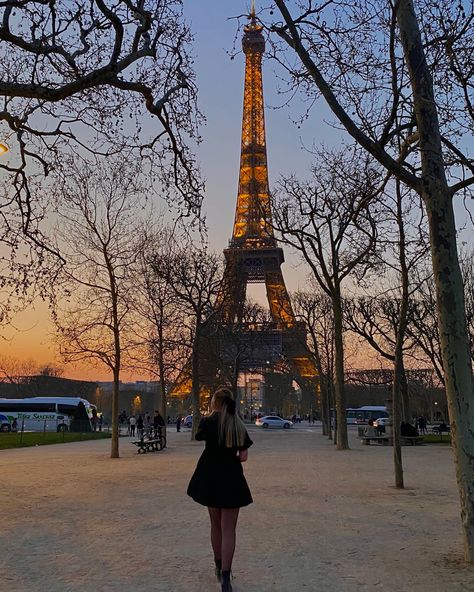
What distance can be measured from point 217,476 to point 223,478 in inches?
2.2

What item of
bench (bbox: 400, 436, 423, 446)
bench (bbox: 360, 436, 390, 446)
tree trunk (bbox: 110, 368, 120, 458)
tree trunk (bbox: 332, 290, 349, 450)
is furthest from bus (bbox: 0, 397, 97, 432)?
tree trunk (bbox: 332, 290, 349, 450)

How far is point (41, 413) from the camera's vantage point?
54781 mm

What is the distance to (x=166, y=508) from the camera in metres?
10.2

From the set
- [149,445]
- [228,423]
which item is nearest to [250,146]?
[149,445]

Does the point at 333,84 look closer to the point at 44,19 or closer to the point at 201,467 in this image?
the point at 44,19

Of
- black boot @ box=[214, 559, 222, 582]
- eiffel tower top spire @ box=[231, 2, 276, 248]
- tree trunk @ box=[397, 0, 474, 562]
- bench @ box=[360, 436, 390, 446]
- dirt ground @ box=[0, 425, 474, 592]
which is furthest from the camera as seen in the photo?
eiffel tower top spire @ box=[231, 2, 276, 248]

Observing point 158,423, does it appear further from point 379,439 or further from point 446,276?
point 446,276

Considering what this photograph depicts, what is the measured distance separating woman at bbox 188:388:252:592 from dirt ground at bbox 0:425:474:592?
0.44m

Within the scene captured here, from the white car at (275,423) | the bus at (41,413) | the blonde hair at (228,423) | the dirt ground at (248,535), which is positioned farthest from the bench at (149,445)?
the white car at (275,423)

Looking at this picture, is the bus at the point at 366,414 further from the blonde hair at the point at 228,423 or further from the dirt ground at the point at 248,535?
the blonde hair at the point at 228,423

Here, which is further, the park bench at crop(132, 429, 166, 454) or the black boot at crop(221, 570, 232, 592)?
the park bench at crop(132, 429, 166, 454)

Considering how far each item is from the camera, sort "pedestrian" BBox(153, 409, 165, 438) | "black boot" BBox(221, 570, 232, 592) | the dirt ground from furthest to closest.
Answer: "pedestrian" BBox(153, 409, 165, 438) → the dirt ground → "black boot" BBox(221, 570, 232, 592)

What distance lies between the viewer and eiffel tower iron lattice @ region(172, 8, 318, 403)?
34.7 m

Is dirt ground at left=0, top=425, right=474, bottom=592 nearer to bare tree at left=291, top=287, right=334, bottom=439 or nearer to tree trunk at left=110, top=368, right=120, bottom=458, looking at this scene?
tree trunk at left=110, top=368, right=120, bottom=458
